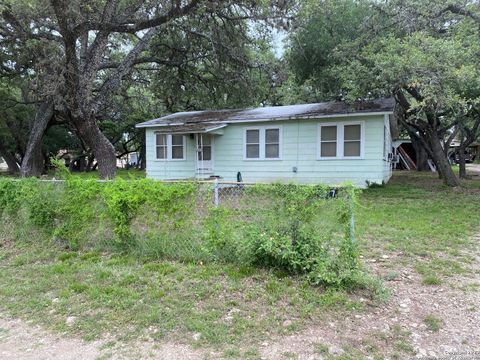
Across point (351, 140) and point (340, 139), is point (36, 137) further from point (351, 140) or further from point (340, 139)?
point (351, 140)

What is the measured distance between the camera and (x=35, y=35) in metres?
11.8

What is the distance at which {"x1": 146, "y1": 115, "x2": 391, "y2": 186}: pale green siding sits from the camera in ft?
38.2

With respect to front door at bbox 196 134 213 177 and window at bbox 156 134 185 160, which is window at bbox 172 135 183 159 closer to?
window at bbox 156 134 185 160

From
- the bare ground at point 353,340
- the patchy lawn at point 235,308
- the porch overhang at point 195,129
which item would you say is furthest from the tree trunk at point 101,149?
the bare ground at point 353,340

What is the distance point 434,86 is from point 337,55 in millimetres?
4134

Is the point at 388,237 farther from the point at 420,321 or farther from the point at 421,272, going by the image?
the point at 420,321

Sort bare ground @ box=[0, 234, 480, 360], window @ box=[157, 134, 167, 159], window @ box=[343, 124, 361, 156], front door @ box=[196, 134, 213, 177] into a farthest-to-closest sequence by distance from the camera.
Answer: window @ box=[157, 134, 167, 159]
front door @ box=[196, 134, 213, 177]
window @ box=[343, 124, 361, 156]
bare ground @ box=[0, 234, 480, 360]

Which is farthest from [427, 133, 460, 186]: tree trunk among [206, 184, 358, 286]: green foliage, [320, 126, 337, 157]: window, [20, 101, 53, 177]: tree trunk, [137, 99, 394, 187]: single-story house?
[20, 101, 53, 177]: tree trunk

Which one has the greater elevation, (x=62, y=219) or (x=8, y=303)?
(x=62, y=219)

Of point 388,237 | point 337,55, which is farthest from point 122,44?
point 388,237

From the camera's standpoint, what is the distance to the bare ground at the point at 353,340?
2.67 meters

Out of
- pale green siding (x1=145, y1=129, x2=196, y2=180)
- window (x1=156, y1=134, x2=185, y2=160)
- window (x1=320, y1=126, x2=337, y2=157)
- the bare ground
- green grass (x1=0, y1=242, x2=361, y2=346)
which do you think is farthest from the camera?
window (x1=156, y1=134, x2=185, y2=160)

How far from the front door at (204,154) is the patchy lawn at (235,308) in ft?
29.6

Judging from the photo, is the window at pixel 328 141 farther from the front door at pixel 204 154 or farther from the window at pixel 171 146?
the window at pixel 171 146
